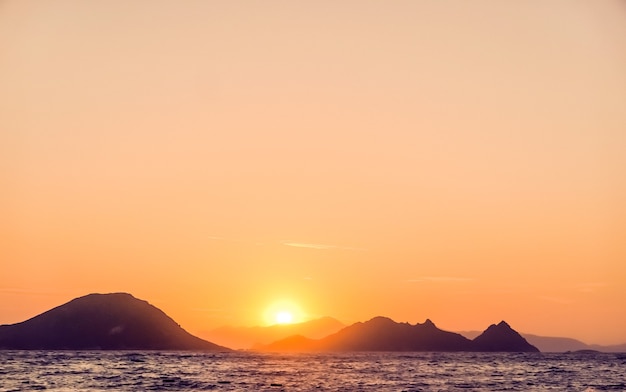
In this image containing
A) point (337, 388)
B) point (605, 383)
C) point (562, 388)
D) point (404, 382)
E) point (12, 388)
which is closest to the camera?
point (12, 388)

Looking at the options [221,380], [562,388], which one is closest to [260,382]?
[221,380]

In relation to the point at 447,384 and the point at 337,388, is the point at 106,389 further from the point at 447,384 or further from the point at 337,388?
the point at 447,384

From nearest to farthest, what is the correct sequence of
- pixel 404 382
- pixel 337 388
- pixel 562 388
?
pixel 337 388, pixel 562 388, pixel 404 382

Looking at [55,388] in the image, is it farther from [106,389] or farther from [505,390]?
[505,390]

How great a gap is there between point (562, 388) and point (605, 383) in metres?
11.9

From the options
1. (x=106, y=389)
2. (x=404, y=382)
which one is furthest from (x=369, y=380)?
(x=106, y=389)

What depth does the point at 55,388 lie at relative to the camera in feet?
176

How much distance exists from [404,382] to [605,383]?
22.5 metres

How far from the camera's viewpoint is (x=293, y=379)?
6988 cm

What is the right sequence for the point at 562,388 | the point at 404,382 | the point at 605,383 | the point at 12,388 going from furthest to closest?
the point at 605,383, the point at 404,382, the point at 562,388, the point at 12,388

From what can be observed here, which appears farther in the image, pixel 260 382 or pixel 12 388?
pixel 260 382

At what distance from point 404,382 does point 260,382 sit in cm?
1443

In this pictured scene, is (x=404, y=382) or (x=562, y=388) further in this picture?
(x=404, y=382)

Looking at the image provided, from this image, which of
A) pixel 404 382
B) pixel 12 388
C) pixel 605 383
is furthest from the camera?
pixel 605 383
